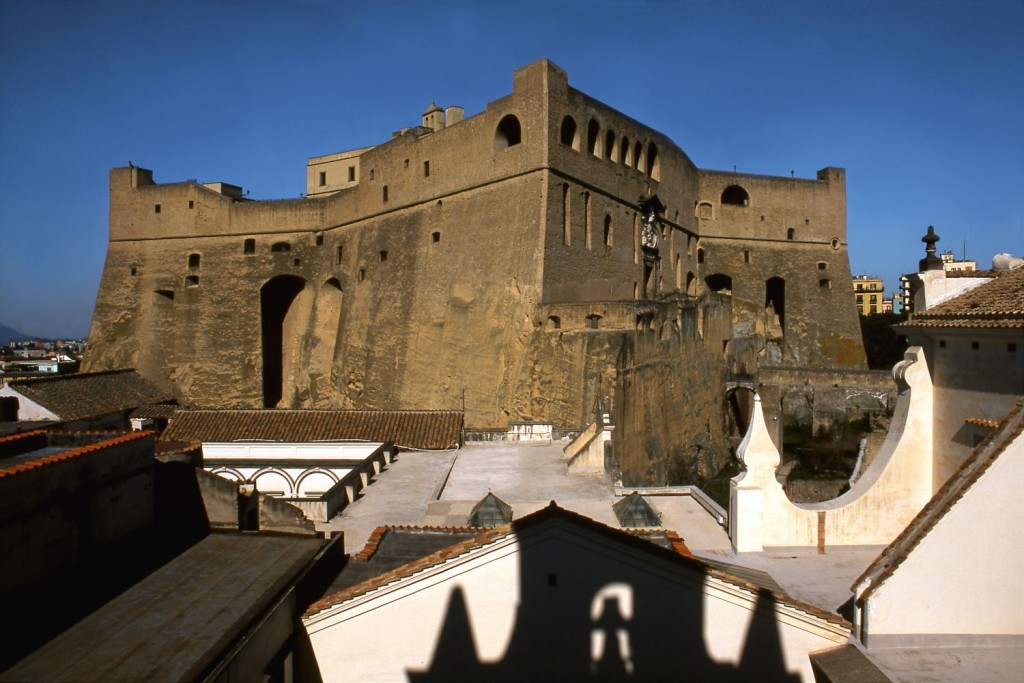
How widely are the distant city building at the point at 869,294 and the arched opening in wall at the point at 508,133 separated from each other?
178ft

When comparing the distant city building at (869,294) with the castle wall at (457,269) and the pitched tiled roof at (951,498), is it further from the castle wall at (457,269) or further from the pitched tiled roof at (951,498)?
the pitched tiled roof at (951,498)

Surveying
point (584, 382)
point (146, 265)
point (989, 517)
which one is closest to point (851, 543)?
point (989, 517)

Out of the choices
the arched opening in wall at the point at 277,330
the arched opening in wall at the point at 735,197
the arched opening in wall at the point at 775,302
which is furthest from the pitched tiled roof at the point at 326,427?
the arched opening in wall at the point at 735,197

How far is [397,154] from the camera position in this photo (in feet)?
77.9

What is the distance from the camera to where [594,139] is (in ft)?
67.8

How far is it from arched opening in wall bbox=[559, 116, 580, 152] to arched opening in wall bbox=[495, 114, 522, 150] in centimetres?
125

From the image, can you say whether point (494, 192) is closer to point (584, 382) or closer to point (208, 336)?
point (584, 382)

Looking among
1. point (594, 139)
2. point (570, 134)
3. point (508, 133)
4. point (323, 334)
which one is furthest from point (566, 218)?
point (323, 334)

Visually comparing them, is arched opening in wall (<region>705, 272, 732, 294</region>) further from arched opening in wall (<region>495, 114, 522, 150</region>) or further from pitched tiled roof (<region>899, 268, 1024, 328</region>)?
pitched tiled roof (<region>899, 268, 1024, 328</region>)

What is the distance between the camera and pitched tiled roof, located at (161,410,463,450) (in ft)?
47.9

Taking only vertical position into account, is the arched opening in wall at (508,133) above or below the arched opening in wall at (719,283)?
above

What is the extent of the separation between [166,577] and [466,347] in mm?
13763

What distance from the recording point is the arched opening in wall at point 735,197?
99.2ft

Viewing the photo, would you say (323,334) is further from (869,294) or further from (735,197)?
(869,294)
